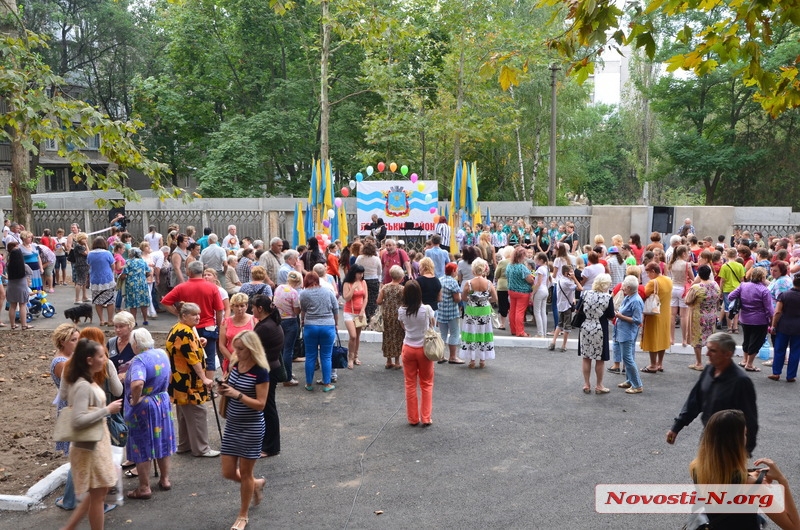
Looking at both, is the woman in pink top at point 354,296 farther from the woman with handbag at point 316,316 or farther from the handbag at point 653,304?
the handbag at point 653,304

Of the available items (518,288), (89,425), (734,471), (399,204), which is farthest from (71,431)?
(399,204)

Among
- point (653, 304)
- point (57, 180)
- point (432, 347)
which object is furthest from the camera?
point (57, 180)

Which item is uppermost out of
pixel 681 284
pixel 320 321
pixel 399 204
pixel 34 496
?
pixel 399 204

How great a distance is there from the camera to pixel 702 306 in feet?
36.7

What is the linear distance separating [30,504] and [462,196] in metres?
16.8

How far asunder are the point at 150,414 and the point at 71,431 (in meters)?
1.03

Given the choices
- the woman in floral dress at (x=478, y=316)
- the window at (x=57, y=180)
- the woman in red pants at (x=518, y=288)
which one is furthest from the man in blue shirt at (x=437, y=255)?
the window at (x=57, y=180)

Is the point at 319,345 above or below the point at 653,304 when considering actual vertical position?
below

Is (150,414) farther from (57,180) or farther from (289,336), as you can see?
(57,180)

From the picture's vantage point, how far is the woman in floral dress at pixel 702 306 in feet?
36.2

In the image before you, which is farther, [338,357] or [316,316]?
[338,357]

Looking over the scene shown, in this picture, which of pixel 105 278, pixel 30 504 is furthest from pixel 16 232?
pixel 30 504

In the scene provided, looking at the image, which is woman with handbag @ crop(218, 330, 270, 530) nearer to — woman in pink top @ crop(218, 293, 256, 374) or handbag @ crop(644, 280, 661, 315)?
woman in pink top @ crop(218, 293, 256, 374)

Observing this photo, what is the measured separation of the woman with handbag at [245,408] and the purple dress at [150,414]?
2.88 ft
